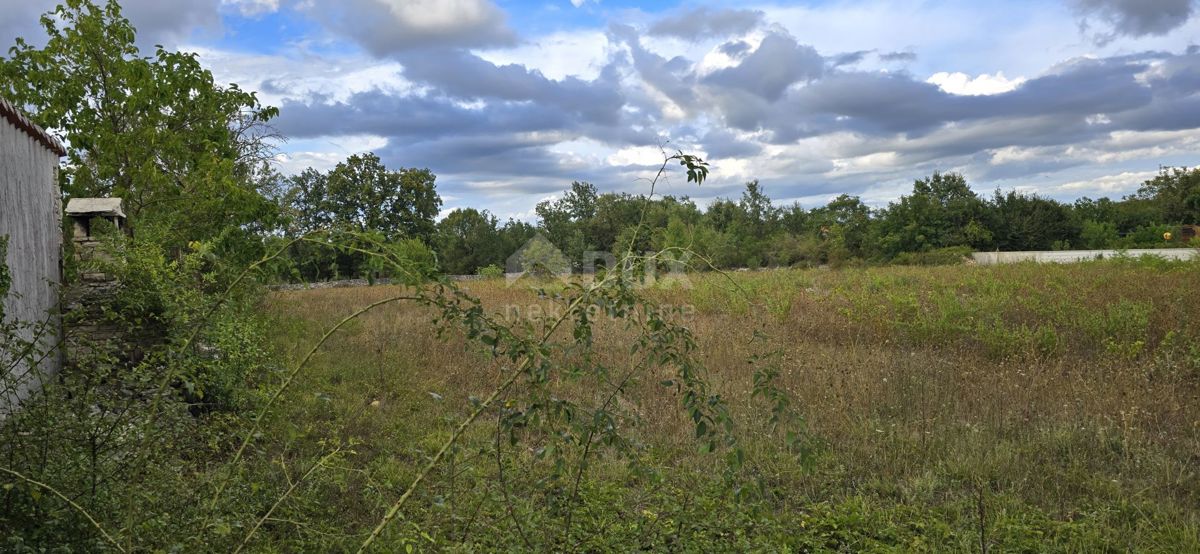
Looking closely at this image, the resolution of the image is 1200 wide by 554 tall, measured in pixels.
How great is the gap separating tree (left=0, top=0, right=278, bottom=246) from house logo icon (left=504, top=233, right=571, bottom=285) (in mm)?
4607

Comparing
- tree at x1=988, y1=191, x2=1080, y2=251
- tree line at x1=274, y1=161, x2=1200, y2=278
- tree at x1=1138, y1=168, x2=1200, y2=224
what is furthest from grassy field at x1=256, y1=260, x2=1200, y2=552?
tree at x1=1138, y1=168, x2=1200, y2=224

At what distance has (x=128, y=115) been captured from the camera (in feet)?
34.4

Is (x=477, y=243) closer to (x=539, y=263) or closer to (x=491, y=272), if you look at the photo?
(x=491, y=272)

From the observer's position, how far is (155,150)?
1055cm

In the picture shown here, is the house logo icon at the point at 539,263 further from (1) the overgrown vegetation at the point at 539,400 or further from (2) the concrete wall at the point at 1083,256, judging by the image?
(2) the concrete wall at the point at 1083,256

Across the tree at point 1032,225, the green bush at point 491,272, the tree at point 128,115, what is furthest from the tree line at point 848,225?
the tree at point 128,115

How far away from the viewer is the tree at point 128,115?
391 inches

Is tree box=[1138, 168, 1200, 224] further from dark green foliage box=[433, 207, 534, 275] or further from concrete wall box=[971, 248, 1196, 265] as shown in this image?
dark green foliage box=[433, 207, 534, 275]

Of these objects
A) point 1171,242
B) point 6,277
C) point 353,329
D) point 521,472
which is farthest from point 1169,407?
point 1171,242

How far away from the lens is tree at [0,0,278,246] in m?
9.92

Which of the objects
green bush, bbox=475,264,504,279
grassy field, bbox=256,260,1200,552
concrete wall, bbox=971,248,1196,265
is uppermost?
green bush, bbox=475,264,504,279

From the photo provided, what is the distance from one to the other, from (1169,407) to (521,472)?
543 centimetres

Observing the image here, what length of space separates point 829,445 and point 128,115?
1086 centimetres

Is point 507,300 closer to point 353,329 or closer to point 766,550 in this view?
point 353,329
